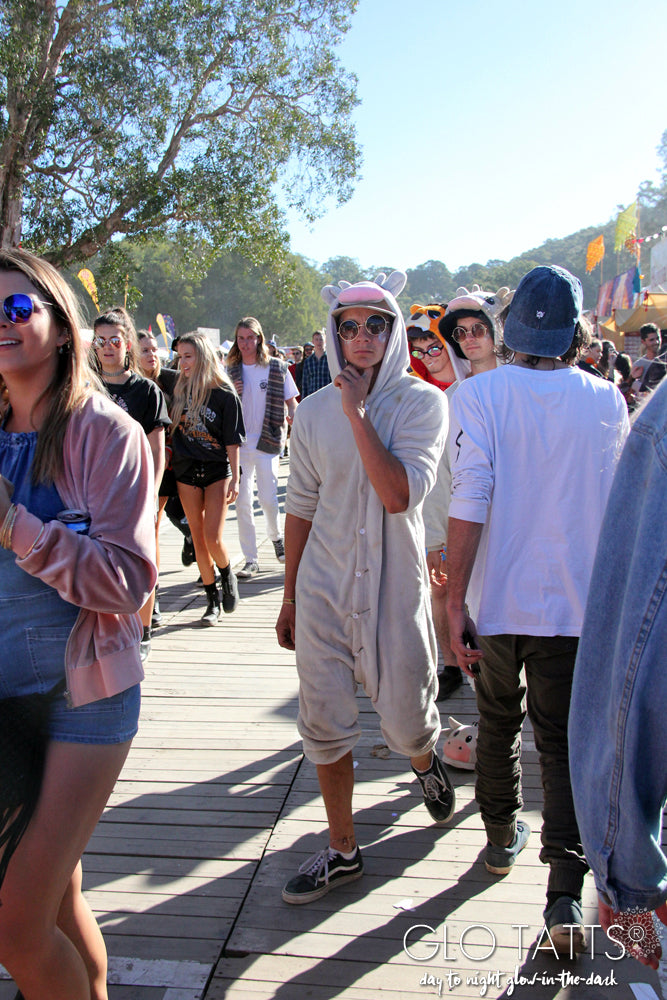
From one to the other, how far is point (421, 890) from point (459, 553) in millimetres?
1200

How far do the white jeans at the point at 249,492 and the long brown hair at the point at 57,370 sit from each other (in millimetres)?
5107

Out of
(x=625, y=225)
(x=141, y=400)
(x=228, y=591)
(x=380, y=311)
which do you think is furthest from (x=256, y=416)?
(x=625, y=225)

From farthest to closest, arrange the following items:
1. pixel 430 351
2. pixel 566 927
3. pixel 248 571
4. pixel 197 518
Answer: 1. pixel 248 571
2. pixel 197 518
3. pixel 430 351
4. pixel 566 927

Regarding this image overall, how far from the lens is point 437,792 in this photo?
3008 mm

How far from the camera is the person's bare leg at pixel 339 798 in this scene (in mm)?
Result: 2689

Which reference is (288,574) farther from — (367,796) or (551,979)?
(551,979)

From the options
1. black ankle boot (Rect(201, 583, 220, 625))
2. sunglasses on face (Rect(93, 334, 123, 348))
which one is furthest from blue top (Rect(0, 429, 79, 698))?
black ankle boot (Rect(201, 583, 220, 625))

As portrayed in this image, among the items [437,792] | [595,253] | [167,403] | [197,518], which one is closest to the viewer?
[437,792]

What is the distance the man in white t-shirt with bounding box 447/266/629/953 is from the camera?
239 cm

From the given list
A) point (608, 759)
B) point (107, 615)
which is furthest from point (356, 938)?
point (608, 759)

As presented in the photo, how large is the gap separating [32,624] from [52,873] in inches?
21.0

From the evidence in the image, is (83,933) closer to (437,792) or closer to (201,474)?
(437,792)

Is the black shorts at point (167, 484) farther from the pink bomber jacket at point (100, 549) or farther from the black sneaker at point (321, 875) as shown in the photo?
the pink bomber jacket at point (100, 549)

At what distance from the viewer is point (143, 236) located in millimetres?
17453
